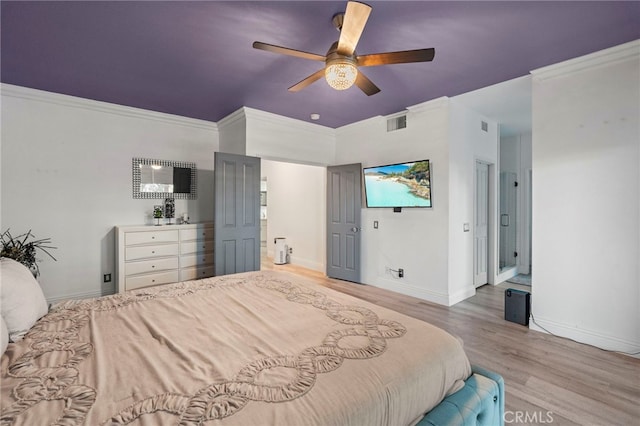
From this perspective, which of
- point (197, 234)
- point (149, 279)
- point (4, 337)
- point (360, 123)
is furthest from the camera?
point (360, 123)

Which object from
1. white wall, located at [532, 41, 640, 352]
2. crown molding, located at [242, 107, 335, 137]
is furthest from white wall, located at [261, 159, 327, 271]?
white wall, located at [532, 41, 640, 352]

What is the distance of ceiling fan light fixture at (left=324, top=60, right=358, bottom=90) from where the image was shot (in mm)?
2096

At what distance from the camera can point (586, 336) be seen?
278 centimetres

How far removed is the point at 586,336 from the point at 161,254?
4907mm

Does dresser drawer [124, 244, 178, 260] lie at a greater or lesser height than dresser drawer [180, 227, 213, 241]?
lesser

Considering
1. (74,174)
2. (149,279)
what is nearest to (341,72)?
(149,279)

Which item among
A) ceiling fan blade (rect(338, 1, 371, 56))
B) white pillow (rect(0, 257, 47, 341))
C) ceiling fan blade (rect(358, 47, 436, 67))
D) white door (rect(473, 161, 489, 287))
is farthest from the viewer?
white door (rect(473, 161, 489, 287))

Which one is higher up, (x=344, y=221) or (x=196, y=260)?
(x=344, y=221)

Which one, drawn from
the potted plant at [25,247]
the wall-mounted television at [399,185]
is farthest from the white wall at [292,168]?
the potted plant at [25,247]

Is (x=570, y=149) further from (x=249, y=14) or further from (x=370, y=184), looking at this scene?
(x=249, y=14)

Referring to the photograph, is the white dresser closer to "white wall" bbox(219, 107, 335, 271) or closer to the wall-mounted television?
"white wall" bbox(219, 107, 335, 271)

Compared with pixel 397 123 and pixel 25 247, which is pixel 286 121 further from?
pixel 25 247

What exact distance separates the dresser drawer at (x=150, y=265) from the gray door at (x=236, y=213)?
2.13ft

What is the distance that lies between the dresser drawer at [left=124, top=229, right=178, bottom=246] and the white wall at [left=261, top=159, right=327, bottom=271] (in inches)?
107
